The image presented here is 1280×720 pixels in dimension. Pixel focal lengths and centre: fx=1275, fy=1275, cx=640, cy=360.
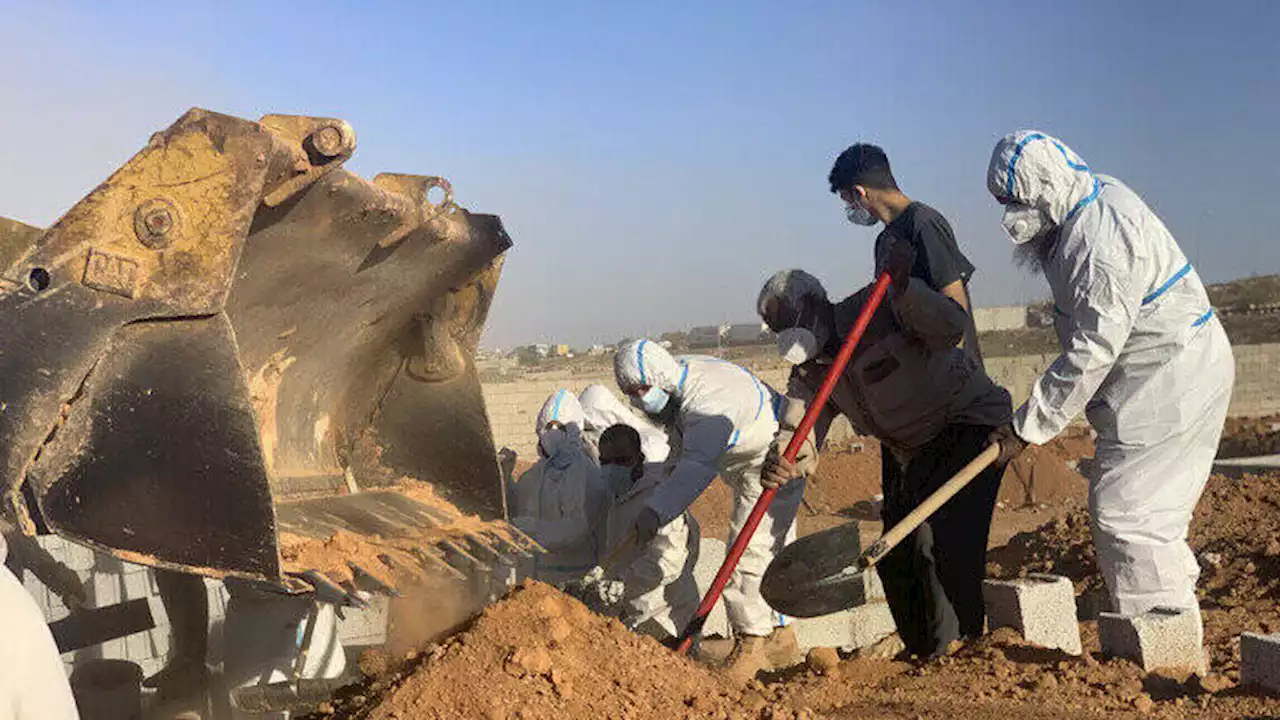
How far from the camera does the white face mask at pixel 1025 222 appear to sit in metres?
4.37

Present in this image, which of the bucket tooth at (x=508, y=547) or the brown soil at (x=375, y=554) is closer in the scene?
the brown soil at (x=375, y=554)

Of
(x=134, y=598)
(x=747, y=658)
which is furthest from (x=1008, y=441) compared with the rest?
(x=134, y=598)

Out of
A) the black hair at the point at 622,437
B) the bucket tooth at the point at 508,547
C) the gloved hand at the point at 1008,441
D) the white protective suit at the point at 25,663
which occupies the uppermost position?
the gloved hand at the point at 1008,441

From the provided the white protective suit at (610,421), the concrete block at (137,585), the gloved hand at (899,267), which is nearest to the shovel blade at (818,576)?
the gloved hand at (899,267)

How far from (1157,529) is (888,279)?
4.56 ft

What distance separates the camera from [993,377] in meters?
19.1

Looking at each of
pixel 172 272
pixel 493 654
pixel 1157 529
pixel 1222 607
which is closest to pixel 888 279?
pixel 1157 529

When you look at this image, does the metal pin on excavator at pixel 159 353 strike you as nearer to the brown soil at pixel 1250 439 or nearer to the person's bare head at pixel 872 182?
the person's bare head at pixel 872 182

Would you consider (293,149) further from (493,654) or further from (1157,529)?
(1157,529)

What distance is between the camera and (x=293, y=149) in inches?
128

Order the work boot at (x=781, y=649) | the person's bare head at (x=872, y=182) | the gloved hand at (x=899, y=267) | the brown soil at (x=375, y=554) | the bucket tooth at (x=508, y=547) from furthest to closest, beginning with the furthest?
the work boot at (x=781, y=649), the person's bare head at (x=872, y=182), the gloved hand at (x=899, y=267), the bucket tooth at (x=508, y=547), the brown soil at (x=375, y=554)

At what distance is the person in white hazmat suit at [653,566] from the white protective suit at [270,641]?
1.50 metres

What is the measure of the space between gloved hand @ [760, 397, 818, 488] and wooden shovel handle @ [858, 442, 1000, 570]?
68 centimetres

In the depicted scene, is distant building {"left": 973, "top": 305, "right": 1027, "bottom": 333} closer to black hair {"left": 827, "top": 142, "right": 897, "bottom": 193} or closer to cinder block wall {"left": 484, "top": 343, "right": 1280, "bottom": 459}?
cinder block wall {"left": 484, "top": 343, "right": 1280, "bottom": 459}
